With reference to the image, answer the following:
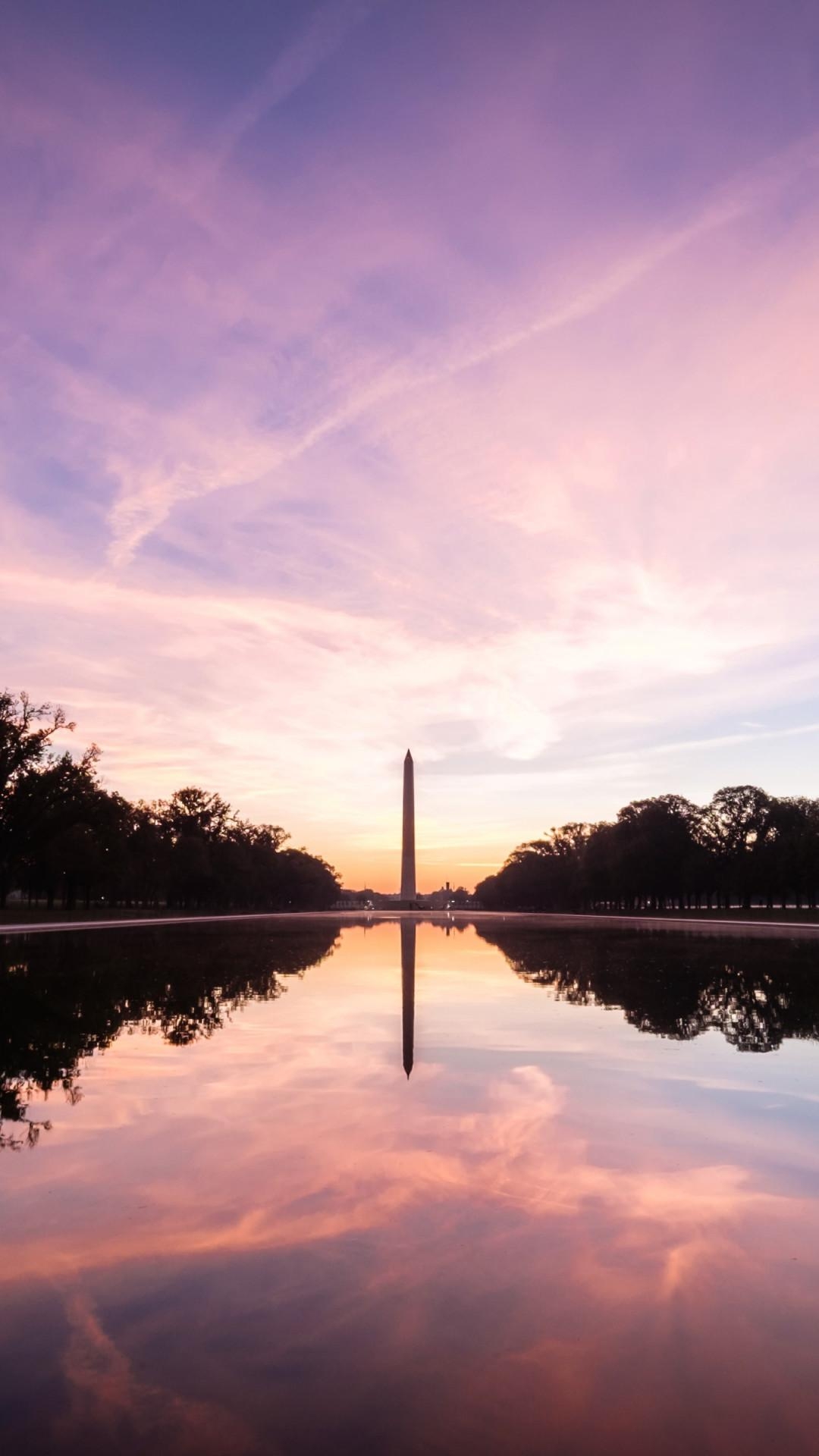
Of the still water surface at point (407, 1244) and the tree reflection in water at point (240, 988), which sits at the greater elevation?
the tree reflection in water at point (240, 988)

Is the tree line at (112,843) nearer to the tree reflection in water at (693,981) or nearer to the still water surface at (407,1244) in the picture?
the tree reflection in water at (693,981)

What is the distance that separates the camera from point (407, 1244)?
19.6 feet

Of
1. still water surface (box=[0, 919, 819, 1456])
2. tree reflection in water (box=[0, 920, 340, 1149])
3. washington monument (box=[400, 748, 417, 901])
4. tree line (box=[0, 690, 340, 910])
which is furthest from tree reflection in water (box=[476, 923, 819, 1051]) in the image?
washington monument (box=[400, 748, 417, 901])

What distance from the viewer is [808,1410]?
4.21 meters

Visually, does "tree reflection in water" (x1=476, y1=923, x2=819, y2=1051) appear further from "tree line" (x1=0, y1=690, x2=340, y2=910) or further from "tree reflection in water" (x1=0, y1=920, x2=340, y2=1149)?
"tree line" (x1=0, y1=690, x2=340, y2=910)

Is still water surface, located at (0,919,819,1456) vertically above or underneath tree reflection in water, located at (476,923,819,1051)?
underneath

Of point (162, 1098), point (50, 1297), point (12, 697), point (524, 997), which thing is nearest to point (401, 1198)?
point (50, 1297)

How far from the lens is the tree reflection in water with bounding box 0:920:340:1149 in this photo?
440 inches

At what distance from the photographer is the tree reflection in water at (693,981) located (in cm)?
1562

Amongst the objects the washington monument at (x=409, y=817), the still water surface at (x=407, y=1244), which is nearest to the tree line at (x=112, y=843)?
the washington monument at (x=409, y=817)

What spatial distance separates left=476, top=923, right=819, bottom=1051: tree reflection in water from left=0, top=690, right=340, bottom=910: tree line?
101ft

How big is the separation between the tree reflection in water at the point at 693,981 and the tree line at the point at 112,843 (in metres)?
30.9

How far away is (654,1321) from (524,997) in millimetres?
14612

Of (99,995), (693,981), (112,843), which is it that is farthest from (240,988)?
(112,843)
